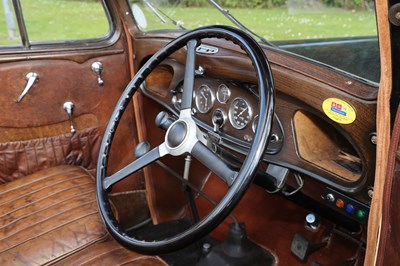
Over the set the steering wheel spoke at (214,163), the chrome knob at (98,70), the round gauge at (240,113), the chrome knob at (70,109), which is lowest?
the chrome knob at (70,109)

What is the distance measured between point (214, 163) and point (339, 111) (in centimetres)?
37

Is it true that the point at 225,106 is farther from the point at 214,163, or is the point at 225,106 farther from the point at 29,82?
the point at 29,82

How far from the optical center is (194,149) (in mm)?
1181

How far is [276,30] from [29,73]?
1.11 m

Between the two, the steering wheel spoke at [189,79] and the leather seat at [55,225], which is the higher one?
the steering wheel spoke at [189,79]

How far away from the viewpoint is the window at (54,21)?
1948 mm

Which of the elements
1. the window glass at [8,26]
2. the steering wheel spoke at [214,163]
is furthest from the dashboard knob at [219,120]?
the window glass at [8,26]

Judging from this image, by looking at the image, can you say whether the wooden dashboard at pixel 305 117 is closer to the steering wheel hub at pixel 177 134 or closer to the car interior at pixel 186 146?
the car interior at pixel 186 146

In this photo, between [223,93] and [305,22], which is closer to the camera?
[223,93]

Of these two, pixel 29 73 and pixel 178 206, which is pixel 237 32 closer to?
pixel 29 73

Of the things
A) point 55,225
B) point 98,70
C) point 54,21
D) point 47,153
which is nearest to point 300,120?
point 55,225

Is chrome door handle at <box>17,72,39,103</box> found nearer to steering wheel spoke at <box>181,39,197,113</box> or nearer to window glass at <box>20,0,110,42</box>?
window glass at <box>20,0,110,42</box>

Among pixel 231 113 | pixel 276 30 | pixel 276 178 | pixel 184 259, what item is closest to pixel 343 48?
pixel 276 30

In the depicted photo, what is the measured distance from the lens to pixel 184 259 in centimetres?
208
